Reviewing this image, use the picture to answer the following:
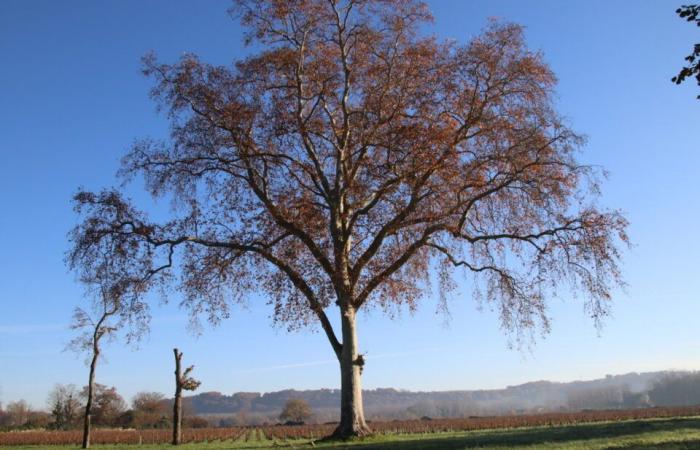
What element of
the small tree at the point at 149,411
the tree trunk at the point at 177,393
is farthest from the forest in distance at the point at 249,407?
the tree trunk at the point at 177,393

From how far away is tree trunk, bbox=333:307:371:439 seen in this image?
1976 cm

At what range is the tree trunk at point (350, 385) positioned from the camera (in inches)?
778

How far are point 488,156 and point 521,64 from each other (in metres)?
3.37

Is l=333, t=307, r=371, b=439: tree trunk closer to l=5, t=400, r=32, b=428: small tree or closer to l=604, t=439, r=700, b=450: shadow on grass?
l=604, t=439, r=700, b=450: shadow on grass

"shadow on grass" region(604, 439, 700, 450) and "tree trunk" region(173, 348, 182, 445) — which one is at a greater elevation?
"tree trunk" region(173, 348, 182, 445)

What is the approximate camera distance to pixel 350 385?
20.2 meters

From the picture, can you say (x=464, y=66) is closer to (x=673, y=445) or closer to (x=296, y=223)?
(x=296, y=223)

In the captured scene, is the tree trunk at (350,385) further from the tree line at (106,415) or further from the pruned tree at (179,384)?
the tree line at (106,415)

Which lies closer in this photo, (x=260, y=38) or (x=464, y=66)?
→ (x=464, y=66)

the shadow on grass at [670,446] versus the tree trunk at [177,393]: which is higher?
the tree trunk at [177,393]

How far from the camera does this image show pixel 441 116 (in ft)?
68.6

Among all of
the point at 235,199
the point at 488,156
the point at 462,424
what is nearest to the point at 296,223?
the point at 235,199

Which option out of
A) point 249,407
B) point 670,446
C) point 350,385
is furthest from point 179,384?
point 249,407

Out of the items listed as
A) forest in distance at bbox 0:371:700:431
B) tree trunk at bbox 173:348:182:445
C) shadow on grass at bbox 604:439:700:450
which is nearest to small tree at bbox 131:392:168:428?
forest in distance at bbox 0:371:700:431
